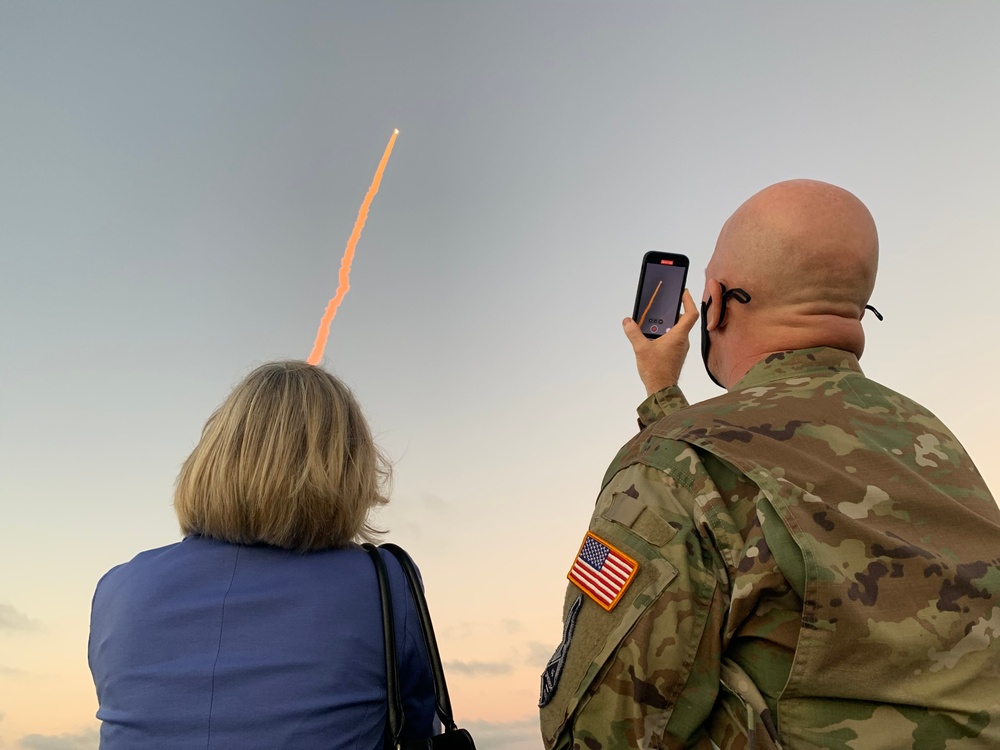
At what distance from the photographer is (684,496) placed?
4.21m

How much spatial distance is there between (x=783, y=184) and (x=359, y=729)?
3.56 meters

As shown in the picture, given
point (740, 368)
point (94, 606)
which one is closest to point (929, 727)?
point (740, 368)

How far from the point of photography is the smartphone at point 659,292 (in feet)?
19.4

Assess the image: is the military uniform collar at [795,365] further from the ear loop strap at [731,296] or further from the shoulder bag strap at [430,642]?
the shoulder bag strap at [430,642]

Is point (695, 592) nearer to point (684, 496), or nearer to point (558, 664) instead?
point (684, 496)

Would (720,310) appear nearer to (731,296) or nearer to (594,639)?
(731,296)

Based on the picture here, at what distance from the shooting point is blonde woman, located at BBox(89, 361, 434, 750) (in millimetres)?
4648

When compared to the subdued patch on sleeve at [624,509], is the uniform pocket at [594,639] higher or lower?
lower

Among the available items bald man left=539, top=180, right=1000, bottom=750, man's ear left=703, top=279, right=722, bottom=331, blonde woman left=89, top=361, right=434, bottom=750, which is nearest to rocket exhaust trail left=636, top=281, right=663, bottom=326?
man's ear left=703, top=279, right=722, bottom=331

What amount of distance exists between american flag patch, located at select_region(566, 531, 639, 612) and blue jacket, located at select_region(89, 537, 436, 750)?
1.10 metres

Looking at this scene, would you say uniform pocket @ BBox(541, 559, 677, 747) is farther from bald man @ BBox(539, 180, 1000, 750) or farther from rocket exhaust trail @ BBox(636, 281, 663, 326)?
rocket exhaust trail @ BBox(636, 281, 663, 326)

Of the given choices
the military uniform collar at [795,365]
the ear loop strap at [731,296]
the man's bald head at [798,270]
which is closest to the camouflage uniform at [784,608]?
the military uniform collar at [795,365]

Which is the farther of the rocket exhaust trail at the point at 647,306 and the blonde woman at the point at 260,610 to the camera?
the rocket exhaust trail at the point at 647,306

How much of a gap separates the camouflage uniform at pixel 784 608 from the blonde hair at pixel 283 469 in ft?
4.71
